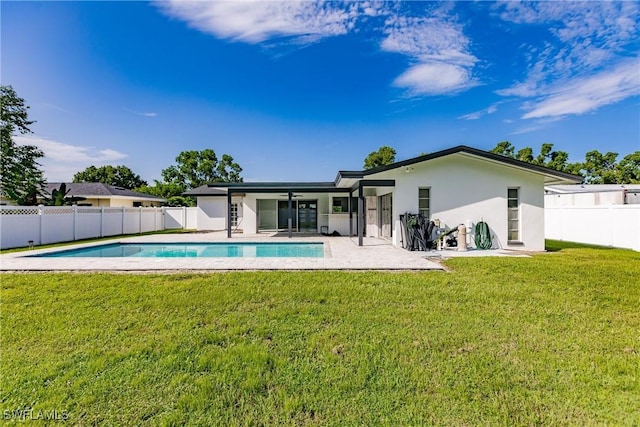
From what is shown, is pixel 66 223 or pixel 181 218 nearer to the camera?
pixel 66 223

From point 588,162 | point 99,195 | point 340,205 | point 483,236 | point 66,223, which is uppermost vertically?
point 588,162

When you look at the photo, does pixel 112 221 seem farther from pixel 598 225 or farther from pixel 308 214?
pixel 598 225

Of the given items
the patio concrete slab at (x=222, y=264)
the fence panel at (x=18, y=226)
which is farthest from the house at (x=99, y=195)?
the patio concrete slab at (x=222, y=264)

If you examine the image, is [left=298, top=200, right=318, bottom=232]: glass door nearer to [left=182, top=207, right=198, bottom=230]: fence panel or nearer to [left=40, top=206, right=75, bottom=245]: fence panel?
[left=182, top=207, right=198, bottom=230]: fence panel

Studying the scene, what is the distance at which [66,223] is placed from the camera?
15703mm

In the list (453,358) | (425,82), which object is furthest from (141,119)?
(453,358)

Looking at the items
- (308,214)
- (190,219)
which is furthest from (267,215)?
(190,219)

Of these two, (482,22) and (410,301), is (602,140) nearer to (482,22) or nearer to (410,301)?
(482,22)

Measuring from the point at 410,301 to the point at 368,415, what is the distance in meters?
3.19

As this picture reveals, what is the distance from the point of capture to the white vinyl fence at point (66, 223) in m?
13.1

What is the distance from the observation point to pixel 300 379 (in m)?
3.35

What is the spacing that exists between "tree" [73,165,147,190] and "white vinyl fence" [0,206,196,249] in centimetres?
3598

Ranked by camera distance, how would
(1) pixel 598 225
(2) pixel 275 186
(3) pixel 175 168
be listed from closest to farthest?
(1) pixel 598 225, (2) pixel 275 186, (3) pixel 175 168

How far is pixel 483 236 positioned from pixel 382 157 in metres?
28.7
